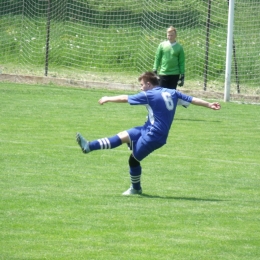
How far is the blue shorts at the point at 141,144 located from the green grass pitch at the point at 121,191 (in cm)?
53

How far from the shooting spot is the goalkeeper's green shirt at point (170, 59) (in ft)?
64.8

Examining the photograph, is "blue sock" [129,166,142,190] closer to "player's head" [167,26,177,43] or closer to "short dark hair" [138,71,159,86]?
"short dark hair" [138,71,159,86]

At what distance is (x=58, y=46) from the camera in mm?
28484

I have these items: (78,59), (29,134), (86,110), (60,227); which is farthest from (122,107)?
(60,227)

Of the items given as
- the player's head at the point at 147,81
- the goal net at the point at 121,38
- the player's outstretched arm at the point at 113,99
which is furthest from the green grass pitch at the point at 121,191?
the goal net at the point at 121,38

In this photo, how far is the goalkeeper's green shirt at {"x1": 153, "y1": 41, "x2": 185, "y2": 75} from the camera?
1977 cm

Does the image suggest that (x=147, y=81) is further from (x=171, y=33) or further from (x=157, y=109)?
(x=171, y=33)

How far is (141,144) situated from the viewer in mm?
10836

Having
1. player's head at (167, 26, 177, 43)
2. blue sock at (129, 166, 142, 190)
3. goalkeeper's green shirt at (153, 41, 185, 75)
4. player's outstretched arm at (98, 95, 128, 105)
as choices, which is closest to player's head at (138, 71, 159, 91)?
player's outstretched arm at (98, 95, 128, 105)

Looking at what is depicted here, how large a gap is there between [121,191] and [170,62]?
A: 29.5 feet

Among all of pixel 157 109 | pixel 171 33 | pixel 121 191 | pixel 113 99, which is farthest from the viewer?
pixel 171 33

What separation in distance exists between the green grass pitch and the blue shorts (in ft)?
1.75

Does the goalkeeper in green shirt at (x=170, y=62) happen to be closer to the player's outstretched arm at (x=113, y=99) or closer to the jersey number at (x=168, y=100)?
the jersey number at (x=168, y=100)

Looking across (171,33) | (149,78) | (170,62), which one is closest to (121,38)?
(170,62)
